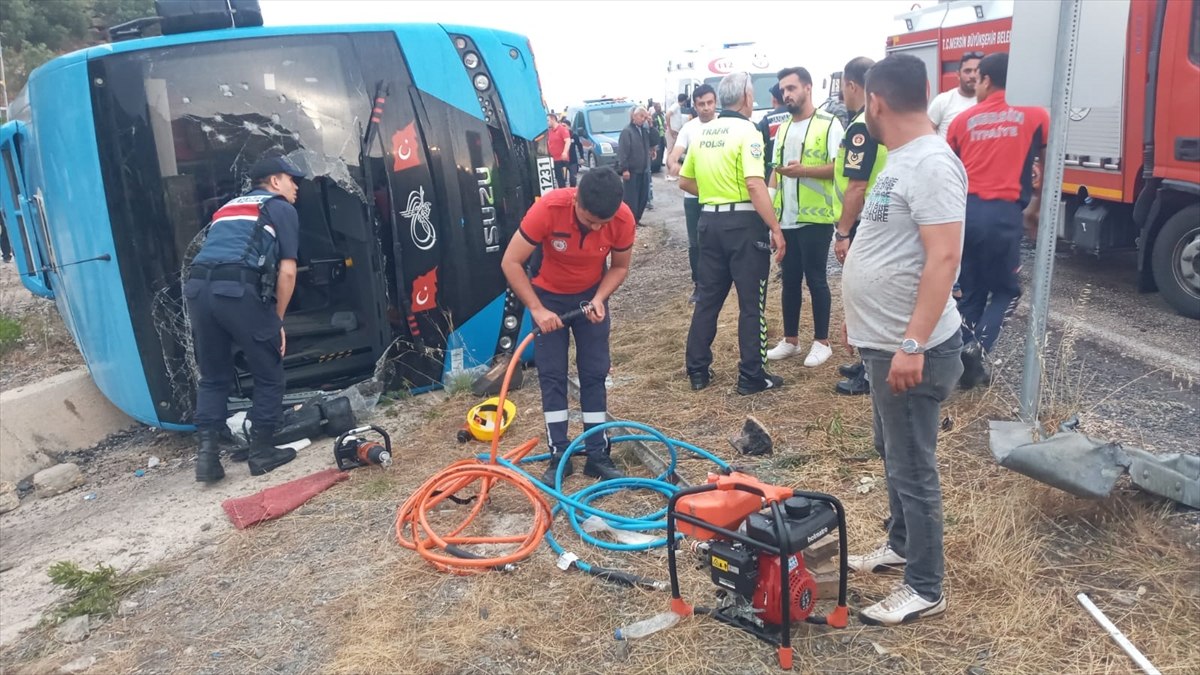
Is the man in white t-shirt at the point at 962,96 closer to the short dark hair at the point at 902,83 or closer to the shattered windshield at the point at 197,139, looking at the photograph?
the short dark hair at the point at 902,83

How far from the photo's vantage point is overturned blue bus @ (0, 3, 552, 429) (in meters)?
5.31

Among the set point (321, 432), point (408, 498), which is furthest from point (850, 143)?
point (321, 432)

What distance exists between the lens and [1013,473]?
3.88 m

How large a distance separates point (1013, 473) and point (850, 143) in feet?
6.31

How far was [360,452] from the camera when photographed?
5.05 meters

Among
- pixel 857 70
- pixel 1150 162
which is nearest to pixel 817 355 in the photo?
pixel 857 70

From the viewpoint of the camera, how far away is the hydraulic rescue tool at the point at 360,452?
500 cm

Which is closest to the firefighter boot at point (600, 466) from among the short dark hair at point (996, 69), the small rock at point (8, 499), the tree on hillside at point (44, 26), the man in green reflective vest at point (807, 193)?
the man in green reflective vest at point (807, 193)

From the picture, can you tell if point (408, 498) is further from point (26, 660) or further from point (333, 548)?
point (26, 660)

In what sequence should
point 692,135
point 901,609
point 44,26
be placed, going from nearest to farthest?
point 901,609 → point 692,135 → point 44,26

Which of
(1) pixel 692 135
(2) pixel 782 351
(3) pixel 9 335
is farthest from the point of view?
(3) pixel 9 335

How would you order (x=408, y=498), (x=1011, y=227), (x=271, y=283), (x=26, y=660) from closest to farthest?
(x=26, y=660) < (x=408, y=498) < (x=1011, y=227) < (x=271, y=283)

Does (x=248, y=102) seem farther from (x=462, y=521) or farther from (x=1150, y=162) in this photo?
(x=1150, y=162)

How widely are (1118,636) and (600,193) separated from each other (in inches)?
→ 105
